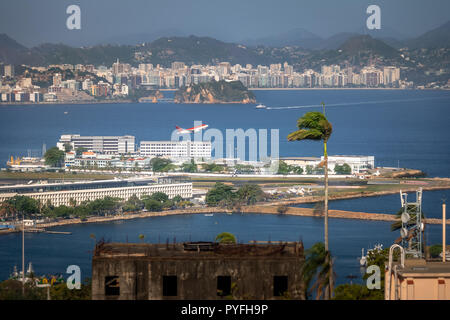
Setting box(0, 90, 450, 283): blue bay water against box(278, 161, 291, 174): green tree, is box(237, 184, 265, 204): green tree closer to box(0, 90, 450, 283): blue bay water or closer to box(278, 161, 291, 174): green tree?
box(0, 90, 450, 283): blue bay water

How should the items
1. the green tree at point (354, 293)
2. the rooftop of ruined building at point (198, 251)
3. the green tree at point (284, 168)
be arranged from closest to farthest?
the rooftop of ruined building at point (198, 251) → the green tree at point (354, 293) → the green tree at point (284, 168)

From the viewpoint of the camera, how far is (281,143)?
144ft

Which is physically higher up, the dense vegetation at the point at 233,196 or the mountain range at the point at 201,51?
the mountain range at the point at 201,51

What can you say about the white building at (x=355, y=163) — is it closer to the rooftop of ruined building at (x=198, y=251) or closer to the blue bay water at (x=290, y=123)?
the blue bay water at (x=290, y=123)

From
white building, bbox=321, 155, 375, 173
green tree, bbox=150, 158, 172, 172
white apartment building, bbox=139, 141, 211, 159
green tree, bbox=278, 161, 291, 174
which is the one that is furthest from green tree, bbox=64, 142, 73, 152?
white building, bbox=321, 155, 375, 173

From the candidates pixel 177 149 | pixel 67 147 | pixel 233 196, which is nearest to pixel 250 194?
pixel 233 196

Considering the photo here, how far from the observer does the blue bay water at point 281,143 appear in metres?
17.9

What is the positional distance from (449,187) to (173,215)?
26.8 feet

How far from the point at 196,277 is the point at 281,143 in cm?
3828

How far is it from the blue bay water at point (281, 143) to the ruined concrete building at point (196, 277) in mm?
7837

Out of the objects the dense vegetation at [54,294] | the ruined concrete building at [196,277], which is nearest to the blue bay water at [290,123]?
the dense vegetation at [54,294]

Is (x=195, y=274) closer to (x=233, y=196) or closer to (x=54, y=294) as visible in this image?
(x=54, y=294)
